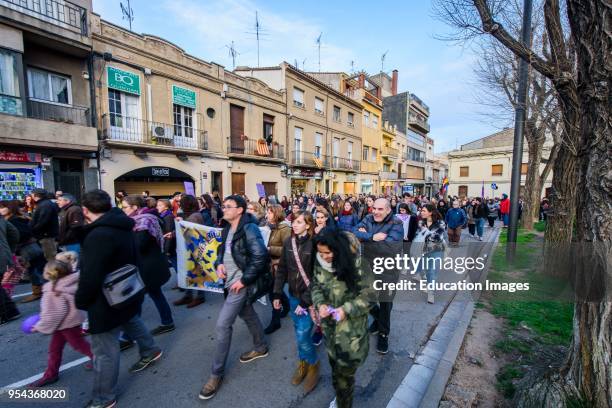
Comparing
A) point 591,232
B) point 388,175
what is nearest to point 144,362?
point 591,232

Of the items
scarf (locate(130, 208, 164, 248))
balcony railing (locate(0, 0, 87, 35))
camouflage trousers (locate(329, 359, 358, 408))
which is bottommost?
camouflage trousers (locate(329, 359, 358, 408))

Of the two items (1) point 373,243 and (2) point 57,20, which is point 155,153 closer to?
(2) point 57,20

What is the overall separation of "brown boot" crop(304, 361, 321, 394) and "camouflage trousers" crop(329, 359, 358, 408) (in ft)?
1.64

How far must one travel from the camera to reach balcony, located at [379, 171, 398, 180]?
98.9 feet

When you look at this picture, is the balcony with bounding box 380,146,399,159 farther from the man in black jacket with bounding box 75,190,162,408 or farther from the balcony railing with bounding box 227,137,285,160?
the man in black jacket with bounding box 75,190,162,408

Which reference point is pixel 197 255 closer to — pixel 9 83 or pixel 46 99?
pixel 9 83

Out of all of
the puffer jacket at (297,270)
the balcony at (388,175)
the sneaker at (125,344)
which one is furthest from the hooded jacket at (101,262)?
the balcony at (388,175)

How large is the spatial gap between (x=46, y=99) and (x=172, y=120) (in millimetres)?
4188

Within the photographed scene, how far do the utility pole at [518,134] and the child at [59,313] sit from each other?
7.77m

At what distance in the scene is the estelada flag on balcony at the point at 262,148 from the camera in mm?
16266

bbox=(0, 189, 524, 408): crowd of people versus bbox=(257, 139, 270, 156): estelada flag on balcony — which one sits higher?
bbox=(257, 139, 270, 156): estelada flag on balcony

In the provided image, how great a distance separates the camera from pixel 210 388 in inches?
97.2


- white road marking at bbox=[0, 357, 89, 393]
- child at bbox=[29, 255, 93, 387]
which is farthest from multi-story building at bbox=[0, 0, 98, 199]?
child at bbox=[29, 255, 93, 387]

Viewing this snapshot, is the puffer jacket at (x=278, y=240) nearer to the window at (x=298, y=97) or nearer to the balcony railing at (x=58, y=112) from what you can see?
the balcony railing at (x=58, y=112)
